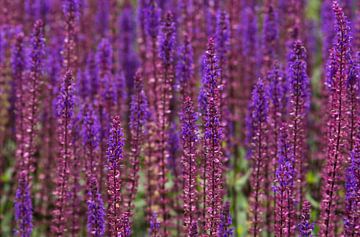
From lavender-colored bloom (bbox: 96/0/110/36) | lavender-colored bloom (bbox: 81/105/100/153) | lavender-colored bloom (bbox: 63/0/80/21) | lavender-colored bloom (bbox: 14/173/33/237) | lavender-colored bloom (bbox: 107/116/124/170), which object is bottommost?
lavender-colored bloom (bbox: 14/173/33/237)

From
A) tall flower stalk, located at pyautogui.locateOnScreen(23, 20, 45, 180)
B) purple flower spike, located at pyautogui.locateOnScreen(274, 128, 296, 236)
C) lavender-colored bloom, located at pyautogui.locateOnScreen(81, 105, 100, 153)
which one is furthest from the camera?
tall flower stalk, located at pyautogui.locateOnScreen(23, 20, 45, 180)

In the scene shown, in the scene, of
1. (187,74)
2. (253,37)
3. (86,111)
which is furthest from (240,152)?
(86,111)

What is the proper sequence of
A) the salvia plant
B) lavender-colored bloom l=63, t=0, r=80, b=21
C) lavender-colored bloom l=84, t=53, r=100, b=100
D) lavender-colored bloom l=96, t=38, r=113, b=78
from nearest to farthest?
1. the salvia plant
2. lavender-colored bloom l=63, t=0, r=80, b=21
3. lavender-colored bloom l=96, t=38, r=113, b=78
4. lavender-colored bloom l=84, t=53, r=100, b=100

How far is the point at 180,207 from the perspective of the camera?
361 inches

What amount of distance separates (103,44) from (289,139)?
10.3ft

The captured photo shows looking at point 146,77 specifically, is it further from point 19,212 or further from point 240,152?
point 19,212

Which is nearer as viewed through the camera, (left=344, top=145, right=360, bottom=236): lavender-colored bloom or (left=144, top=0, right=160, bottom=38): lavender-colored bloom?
(left=344, top=145, right=360, bottom=236): lavender-colored bloom

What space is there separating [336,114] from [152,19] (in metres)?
3.45

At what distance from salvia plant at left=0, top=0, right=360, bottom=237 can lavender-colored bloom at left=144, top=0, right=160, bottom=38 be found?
0.02 meters

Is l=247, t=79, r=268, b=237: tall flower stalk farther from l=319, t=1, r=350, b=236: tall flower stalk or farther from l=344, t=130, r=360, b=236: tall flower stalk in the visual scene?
l=344, t=130, r=360, b=236: tall flower stalk

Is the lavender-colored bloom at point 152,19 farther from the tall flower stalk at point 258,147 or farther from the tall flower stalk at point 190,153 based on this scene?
the tall flower stalk at point 190,153

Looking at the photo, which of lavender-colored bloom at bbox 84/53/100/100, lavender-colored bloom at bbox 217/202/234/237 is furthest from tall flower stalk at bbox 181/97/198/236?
lavender-colored bloom at bbox 84/53/100/100

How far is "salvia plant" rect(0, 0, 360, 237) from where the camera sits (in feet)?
21.5

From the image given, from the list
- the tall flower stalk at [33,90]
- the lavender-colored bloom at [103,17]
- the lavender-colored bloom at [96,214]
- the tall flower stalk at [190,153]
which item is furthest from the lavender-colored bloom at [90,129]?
the lavender-colored bloom at [103,17]
